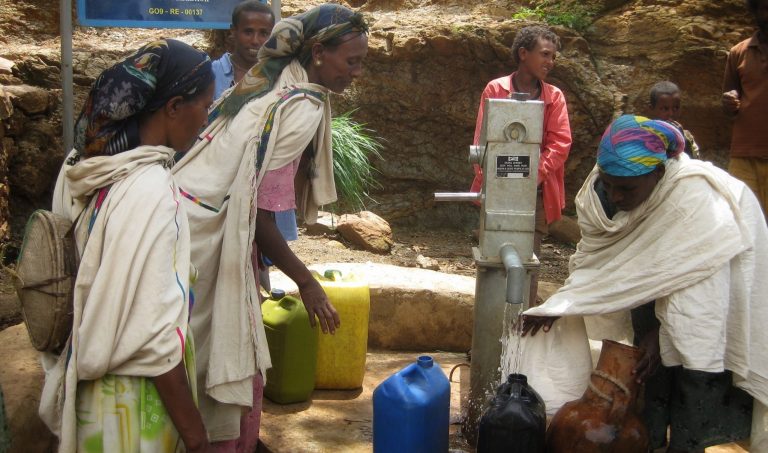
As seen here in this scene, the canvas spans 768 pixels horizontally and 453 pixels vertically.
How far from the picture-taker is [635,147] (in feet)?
8.27

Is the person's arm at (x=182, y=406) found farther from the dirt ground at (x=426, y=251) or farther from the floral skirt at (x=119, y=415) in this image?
the dirt ground at (x=426, y=251)

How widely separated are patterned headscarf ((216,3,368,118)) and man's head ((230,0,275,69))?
4.37 ft

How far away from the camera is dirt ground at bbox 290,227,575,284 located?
5.87 meters

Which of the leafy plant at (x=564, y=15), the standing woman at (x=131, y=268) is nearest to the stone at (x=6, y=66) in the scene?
the leafy plant at (x=564, y=15)

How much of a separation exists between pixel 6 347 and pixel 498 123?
6.39 ft

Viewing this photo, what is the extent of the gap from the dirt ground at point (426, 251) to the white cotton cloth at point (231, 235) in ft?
9.92

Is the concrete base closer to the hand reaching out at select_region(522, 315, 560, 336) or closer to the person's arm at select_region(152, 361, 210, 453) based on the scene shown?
the hand reaching out at select_region(522, 315, 560, 336)

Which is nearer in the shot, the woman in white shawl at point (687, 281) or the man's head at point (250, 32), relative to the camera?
the woman in white shawl at point (687, 281)

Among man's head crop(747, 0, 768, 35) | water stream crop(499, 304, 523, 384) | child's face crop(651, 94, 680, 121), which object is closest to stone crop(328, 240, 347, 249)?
child's face crop(651, 94, 680, 121)

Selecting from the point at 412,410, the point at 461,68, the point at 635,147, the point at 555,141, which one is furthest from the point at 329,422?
the point at 461,68

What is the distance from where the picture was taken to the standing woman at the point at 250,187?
91.1 inches

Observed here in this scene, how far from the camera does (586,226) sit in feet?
9.52

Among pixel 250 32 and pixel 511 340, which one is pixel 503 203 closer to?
pixel 511 340

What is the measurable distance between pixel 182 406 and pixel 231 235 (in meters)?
0.73
